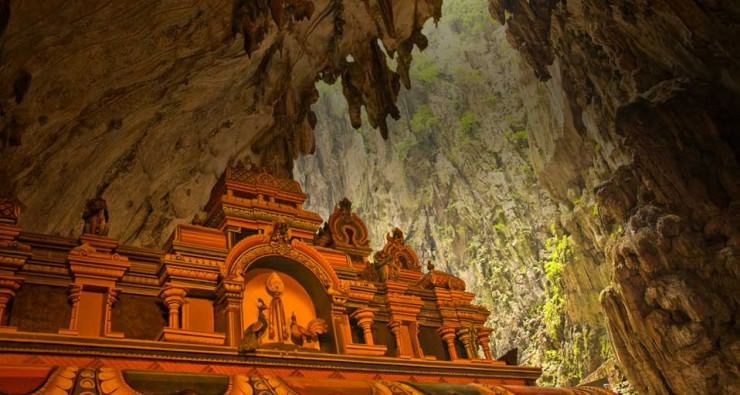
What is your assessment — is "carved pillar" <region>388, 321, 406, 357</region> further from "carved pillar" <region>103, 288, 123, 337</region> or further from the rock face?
the rock face

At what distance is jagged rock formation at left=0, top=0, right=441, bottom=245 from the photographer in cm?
811

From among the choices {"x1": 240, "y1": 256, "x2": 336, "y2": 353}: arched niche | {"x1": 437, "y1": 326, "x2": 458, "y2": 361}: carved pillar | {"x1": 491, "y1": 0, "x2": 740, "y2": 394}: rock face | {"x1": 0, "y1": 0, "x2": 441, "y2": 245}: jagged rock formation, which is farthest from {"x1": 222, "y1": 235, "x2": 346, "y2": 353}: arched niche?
{"x1": 491, "y1": 0, "x2": 740, "y2": 394}: rock face

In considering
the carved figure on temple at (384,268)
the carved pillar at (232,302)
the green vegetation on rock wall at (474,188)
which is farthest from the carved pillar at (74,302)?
the green vegetation on rock wall at (474,188)

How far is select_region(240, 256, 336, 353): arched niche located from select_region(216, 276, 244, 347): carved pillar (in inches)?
9.7

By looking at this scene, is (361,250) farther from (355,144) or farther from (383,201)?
(355,144)

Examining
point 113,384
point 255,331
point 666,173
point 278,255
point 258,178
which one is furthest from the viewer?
point 666,173

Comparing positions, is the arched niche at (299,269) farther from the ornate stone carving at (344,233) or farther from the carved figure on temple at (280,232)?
the ornate stone carving at (344,233)

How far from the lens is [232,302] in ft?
22.1

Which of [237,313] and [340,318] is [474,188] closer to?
[340,318]

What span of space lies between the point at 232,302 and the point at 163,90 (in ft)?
20.2

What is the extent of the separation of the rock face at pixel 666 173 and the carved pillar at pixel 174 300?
1380cm

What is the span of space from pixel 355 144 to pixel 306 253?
107 ft

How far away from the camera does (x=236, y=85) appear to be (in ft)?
43.0

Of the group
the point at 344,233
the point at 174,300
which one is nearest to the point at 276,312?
the point at 174,300
